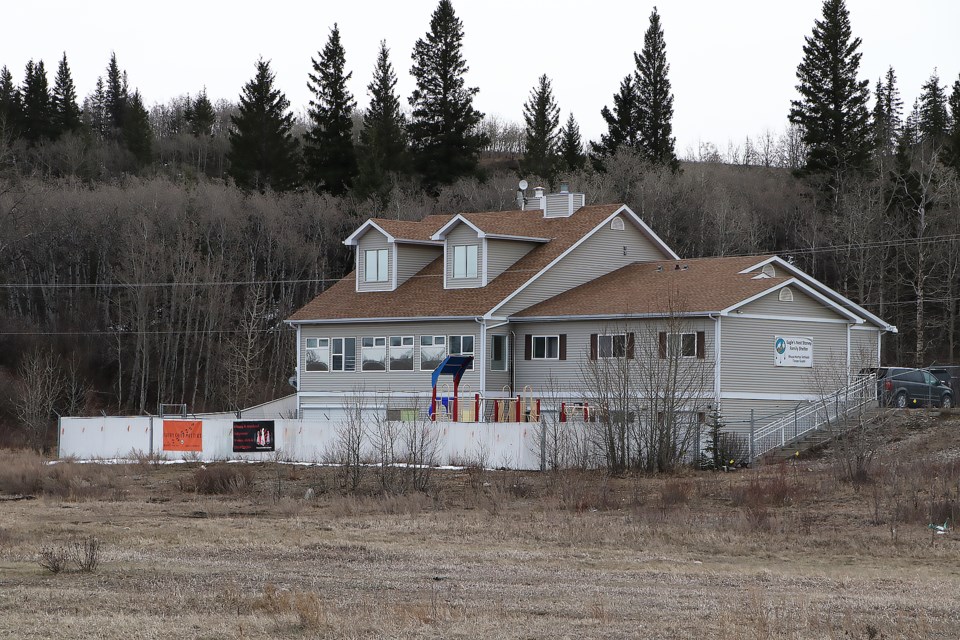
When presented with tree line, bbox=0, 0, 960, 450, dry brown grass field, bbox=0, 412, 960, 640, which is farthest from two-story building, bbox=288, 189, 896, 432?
tree line, bbox=0, 0, 960, 450

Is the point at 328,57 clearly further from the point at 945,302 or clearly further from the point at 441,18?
the point at 945,302

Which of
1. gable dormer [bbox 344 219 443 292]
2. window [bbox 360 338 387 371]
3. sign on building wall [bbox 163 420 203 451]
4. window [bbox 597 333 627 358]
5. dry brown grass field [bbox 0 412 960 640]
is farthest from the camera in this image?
gable dormer [bbox 344 219 443 292]

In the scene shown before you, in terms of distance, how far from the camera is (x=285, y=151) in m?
90.2

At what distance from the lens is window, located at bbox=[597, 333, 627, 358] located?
4062cm

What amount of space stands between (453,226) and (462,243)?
2.42ft

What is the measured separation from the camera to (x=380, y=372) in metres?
50.0

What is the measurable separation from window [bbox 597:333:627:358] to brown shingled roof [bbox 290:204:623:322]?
455 centimetres

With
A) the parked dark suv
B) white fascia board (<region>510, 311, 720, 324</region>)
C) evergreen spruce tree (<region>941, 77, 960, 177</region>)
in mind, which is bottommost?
the parked dark suv

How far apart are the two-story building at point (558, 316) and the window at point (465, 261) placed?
0.18ft

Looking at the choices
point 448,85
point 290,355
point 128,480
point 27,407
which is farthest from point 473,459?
point 448,85

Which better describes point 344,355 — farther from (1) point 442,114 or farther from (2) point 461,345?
(1) point 442,114

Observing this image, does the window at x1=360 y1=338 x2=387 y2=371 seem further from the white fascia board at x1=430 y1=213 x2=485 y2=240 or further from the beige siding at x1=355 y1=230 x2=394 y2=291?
the white fascia board at x1=430 y1=213 x2=485 y2=240

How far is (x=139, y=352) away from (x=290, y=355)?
916 centimetres

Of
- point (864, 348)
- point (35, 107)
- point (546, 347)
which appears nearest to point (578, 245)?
point (546, 347)
